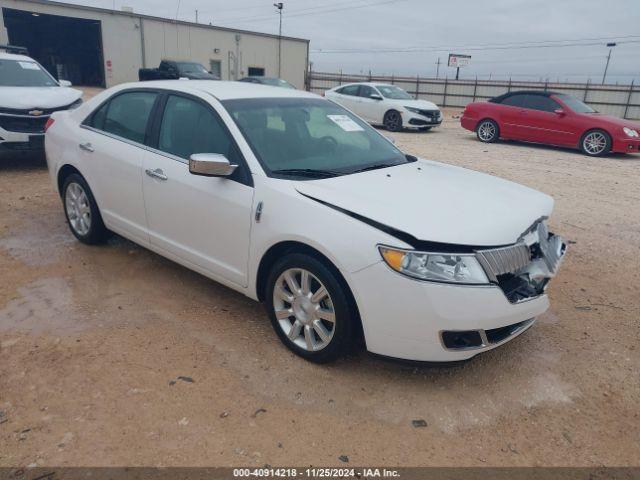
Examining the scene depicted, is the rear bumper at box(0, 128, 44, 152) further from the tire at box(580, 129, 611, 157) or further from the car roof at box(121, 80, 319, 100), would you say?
the tire at box(580, 129, 611, 157)

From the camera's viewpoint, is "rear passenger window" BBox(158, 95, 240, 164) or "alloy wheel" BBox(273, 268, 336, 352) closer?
"alloy wheel" BBox(273, 268, 336, 352)

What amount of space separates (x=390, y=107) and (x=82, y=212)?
12.2m

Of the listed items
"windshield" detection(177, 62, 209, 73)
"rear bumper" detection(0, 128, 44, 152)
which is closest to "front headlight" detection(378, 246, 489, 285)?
"rear bumper" detection(0, 128, 44, 152)

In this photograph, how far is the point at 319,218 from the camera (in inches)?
111

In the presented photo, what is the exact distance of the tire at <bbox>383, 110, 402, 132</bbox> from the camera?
1541 cm

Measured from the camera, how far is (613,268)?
4793 millimetres

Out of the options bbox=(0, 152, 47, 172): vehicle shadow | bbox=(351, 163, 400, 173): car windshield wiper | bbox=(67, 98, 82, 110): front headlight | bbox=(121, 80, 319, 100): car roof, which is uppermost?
bbox=(121, 80, 319, 100): car roof

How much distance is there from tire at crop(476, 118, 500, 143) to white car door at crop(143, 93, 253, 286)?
11446mm

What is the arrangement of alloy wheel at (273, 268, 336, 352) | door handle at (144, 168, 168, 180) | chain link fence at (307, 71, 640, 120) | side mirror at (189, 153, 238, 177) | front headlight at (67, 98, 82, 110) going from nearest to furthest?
alloy wheel at (273, 268, 336, 352) < side mirror at (189, 153, 238, 177) < door handle at (144, 168, 168, 180) < front headlight at (67, 98, 82, 110) < chain link fence at (307, 71, 640, 120)

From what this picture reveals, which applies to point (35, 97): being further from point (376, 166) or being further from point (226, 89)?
point (376, 166)

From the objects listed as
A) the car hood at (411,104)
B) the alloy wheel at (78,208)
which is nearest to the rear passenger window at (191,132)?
the alloy wheel at (78,208)

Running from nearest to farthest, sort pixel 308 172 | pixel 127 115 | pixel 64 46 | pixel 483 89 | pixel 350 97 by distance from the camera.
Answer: pixel 308 172 < pixel 127 115 < pixel 350 97 < pixel 483 89 < pixel 64 46

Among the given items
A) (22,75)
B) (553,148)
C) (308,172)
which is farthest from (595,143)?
(22,75)

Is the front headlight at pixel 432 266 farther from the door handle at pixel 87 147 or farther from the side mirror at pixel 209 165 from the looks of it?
the door handle at pixel 87 147
